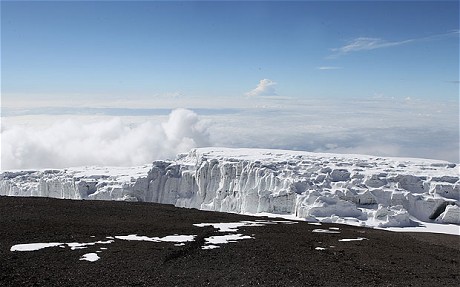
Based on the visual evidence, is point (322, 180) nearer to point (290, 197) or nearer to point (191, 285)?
point (290, 197)

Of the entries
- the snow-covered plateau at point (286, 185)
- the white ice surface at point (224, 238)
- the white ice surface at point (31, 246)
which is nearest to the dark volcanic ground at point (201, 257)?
the white ice surface at point (31, 246)

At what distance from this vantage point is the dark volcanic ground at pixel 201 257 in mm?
17625

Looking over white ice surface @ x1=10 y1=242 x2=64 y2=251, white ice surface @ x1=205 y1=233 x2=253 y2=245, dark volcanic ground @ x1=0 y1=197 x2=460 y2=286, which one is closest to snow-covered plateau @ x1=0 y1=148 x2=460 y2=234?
dark volcanic ground @ x1=0 y1=197 x2=460 y2=286

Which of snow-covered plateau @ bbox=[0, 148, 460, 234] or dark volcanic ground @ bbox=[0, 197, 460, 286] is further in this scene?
A: snow-covered plateau @ bbox=[0, 148, 460, 234]

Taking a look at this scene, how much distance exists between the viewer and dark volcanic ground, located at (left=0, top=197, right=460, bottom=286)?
17625 millimetres

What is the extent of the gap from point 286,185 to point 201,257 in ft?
118

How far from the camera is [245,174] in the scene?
206 feet

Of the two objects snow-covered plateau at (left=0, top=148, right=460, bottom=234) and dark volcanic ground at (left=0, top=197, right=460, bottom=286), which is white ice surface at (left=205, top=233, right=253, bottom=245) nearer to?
dark volcanic ground at (left=0, top=197, right=460, bottom=286)

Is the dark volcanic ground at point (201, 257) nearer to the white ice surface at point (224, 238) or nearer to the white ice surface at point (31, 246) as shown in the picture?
the white ice surface at point (31, 246)

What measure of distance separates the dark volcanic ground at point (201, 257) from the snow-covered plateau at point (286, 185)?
57.5 ft

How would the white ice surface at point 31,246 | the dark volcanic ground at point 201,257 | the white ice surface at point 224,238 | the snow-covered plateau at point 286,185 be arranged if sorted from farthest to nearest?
the snow-covered plateau at point 286,185 < the white ice surface at point 224,238 < the white ice surface at point 31,246 < the dark volcanic ground at point 201,257

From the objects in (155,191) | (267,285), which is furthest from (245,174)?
(267,285)

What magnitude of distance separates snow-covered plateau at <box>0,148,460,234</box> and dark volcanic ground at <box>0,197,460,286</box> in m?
17.5

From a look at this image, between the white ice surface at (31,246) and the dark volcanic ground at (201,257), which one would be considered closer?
the dark volcanic ground at (201,257)
